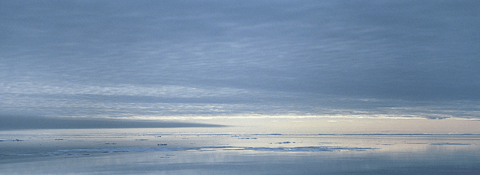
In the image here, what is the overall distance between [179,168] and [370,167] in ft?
32.1

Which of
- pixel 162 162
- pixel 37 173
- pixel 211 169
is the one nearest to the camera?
pixel 37 173

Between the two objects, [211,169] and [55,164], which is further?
[55,164]

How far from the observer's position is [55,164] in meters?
21.6

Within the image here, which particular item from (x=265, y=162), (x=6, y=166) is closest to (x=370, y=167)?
(x=265, y=162)

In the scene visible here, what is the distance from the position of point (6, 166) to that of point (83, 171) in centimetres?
522

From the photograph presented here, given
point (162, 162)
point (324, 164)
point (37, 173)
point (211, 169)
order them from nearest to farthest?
point (37, 173) < point (211, 169) < point (324, 164) < point (162, 162)

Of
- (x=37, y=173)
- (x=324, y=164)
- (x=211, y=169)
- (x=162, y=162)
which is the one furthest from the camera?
(x=162, y=162)

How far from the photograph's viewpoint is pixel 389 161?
74.3 ft

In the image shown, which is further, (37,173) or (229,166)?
(229,166)

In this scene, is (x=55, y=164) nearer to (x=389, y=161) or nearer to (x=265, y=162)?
(x=265, y=162)

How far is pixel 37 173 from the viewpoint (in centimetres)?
1777

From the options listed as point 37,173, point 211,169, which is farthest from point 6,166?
point 211,169

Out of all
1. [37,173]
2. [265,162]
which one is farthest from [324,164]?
[37,173]

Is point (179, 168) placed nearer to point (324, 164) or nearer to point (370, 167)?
point (324, 164)
